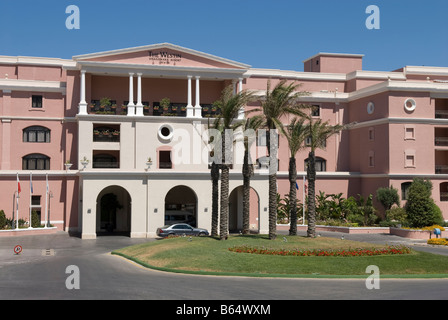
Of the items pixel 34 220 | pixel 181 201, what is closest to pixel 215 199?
pixel 181 201

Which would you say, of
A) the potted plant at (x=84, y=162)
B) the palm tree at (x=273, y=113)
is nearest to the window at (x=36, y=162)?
the potted plant at (x=84, y=162)

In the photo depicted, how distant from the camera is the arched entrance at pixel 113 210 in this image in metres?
51.4

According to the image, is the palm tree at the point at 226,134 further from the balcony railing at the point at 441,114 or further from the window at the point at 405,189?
the balcony railing at the point at 441,114

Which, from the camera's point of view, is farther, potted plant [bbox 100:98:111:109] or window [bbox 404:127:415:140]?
window [bbox 404:127:415:140]

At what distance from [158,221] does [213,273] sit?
21.7m

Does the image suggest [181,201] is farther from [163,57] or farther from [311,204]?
[311,204]

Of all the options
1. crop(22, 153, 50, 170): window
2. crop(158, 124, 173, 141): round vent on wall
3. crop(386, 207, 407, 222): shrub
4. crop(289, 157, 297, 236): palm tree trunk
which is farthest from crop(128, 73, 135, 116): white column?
crop(386, 207, 407, 222): shrub

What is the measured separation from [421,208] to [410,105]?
11.7 meters

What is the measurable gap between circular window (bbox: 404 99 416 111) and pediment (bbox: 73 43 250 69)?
16.1 metres

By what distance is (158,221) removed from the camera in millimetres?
46938

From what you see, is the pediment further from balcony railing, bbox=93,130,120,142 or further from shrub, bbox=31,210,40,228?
shrub, bbox=31,210,40,228

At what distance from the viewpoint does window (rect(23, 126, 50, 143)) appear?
175 feet

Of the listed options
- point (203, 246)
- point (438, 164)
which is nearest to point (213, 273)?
point (203, 246)

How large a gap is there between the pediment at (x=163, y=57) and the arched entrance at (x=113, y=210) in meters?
12.2
